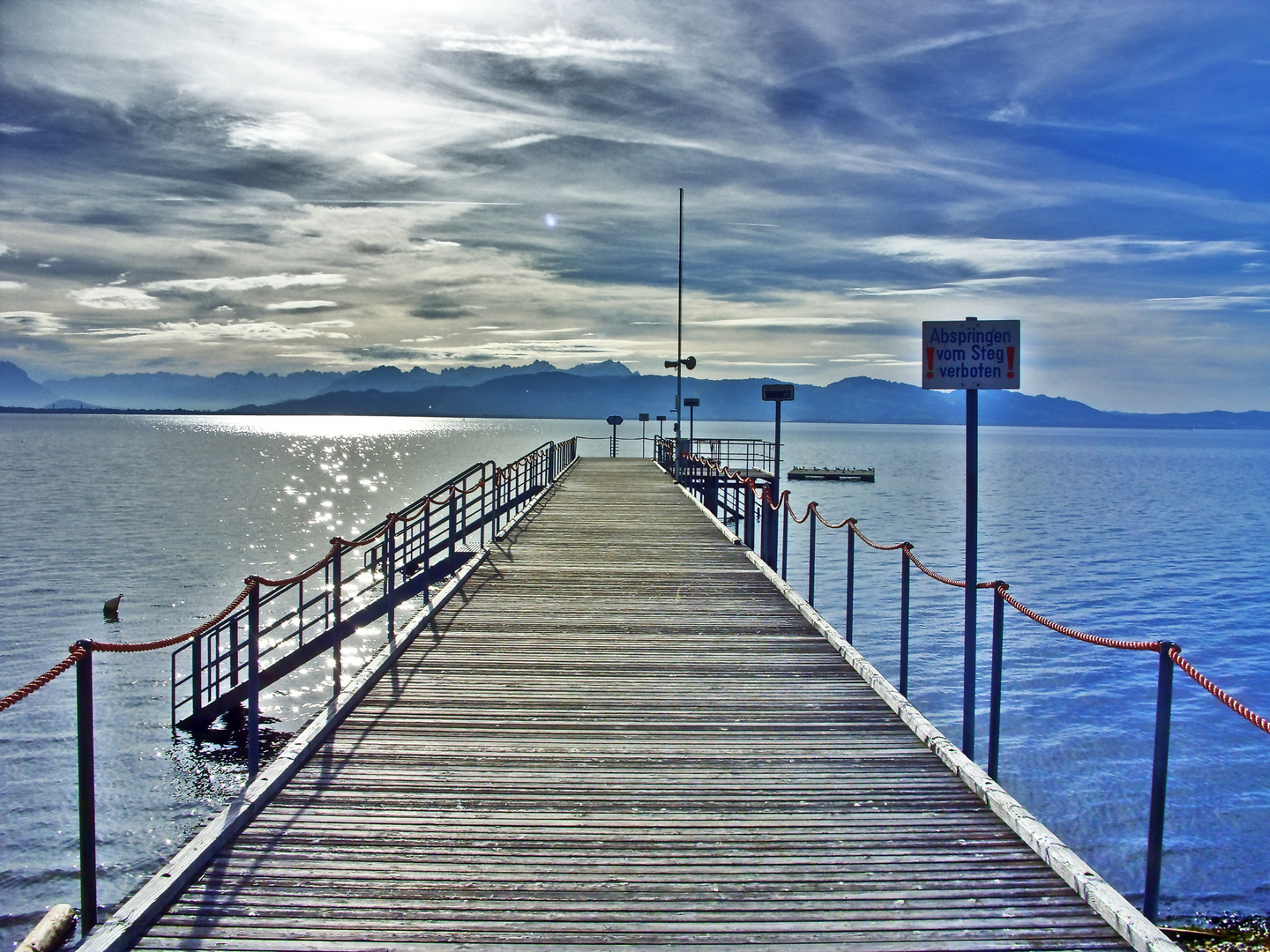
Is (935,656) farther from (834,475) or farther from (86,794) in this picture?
(834,475)

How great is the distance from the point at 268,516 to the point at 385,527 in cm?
4606

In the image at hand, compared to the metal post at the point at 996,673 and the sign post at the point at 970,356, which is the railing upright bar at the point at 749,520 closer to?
the metal post at the point at 996,673

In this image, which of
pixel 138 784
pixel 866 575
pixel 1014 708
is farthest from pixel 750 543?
pixel 866 575

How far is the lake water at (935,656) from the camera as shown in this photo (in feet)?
40.6

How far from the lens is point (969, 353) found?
601cm

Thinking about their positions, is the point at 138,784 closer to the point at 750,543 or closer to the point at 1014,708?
the point at 750,543

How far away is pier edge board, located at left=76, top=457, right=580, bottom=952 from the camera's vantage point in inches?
145

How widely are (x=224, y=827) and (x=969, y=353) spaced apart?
551 cm

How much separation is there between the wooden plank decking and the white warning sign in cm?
259

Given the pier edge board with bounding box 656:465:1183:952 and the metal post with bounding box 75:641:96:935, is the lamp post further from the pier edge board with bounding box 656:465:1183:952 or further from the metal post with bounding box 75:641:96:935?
the metal post with bounding box 75:641:96:935

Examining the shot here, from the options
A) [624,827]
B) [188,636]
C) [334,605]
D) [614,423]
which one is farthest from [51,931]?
[614,423]

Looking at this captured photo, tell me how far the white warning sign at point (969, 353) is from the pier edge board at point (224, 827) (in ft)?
16.0

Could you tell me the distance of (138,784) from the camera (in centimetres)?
1420

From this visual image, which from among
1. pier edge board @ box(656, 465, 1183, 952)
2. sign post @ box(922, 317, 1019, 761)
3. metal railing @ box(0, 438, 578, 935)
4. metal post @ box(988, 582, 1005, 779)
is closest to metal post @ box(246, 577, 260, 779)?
metal railing @ box(0, 438, 578, 935)
